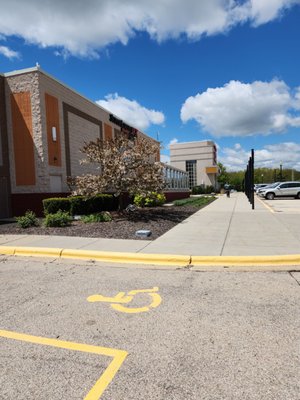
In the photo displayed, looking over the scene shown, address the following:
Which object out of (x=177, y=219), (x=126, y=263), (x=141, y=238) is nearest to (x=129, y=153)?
(x=177, y=219)

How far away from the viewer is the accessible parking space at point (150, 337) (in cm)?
256

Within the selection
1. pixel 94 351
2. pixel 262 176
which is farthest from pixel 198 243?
pixel 262 176

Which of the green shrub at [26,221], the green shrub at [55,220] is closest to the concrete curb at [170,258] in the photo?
the green shrub at [55,220]

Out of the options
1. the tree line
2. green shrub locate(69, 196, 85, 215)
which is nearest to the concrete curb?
green shrub locate(69, 196, 85, 215)

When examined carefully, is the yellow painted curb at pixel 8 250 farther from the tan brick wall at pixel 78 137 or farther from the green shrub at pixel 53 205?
the tan brick wall at pixel 78 137

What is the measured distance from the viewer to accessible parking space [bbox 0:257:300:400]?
2.56 m

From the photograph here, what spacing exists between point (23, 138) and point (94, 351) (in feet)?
53.1

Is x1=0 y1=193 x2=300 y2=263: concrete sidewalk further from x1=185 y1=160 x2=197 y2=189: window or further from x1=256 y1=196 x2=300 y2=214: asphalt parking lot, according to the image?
x1=185 y1=160 x2=197 y2=189: window

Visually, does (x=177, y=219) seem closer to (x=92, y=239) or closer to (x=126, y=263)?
(x=92, y=239)

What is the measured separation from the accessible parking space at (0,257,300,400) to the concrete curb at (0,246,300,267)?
2.58 ft

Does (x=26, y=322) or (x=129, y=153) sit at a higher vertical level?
(x=129, y=153)

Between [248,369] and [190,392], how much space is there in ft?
2.08

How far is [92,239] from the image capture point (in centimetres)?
893

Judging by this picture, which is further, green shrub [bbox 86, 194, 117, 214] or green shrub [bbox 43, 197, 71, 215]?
green shrub [bbox 86, 194, 117, 214]
